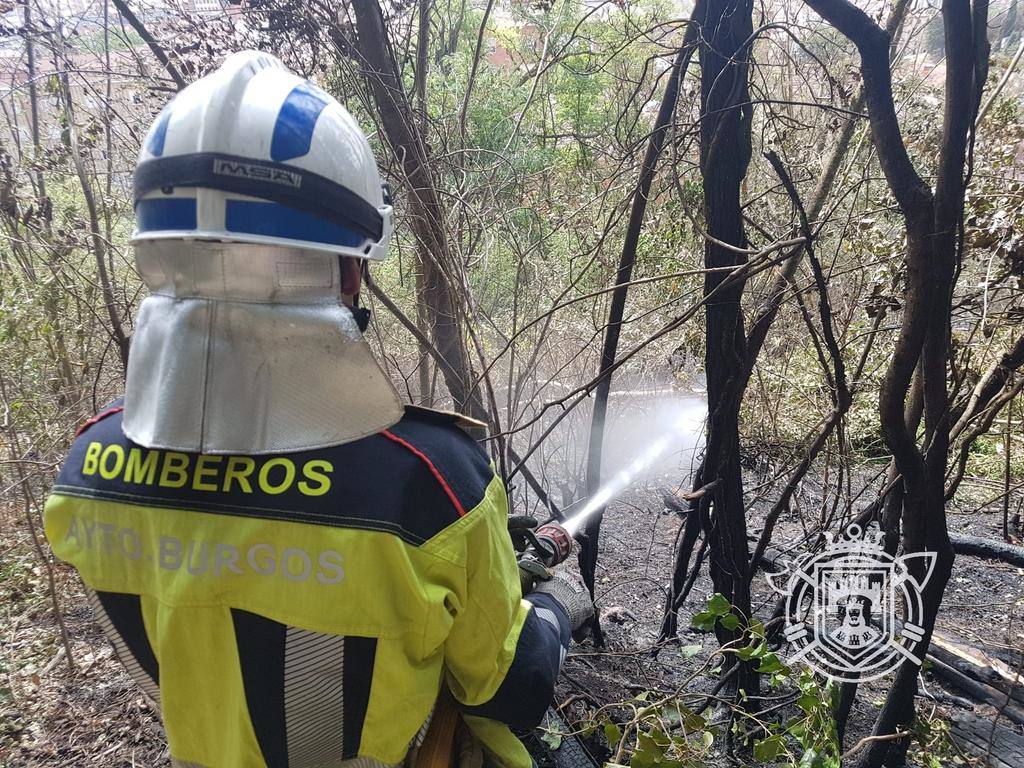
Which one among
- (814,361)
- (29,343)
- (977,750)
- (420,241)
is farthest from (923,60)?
(29,343)

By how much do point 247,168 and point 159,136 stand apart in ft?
0.68

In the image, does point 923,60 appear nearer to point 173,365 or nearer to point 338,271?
point 338,271

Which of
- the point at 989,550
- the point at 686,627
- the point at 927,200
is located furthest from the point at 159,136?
the point at 686,627

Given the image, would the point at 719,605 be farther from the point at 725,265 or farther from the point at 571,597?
the point at 725,265

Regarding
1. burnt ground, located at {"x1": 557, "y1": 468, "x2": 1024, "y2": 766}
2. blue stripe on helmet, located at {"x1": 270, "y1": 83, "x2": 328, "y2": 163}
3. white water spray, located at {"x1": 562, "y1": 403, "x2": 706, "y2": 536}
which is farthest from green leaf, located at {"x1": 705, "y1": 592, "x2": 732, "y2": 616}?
white water spray, located at {"x1": 562, "y1": 403, "x2": 706, "y2": 536}

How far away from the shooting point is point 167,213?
3.33 ft

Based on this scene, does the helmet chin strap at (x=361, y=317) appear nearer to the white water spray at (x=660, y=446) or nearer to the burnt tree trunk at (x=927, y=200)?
the burnt tree trunk at (x=927, y=200)

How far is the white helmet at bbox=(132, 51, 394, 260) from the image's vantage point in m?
0.98

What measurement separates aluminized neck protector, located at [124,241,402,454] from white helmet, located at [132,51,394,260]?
4 centimetres

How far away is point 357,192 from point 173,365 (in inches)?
18.1

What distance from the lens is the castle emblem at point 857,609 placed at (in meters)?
2.01

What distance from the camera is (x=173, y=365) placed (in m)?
0.99

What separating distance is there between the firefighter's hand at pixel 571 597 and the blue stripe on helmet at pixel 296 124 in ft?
4.19

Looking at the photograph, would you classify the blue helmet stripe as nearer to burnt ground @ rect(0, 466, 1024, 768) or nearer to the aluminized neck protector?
the aluminized neck protector
